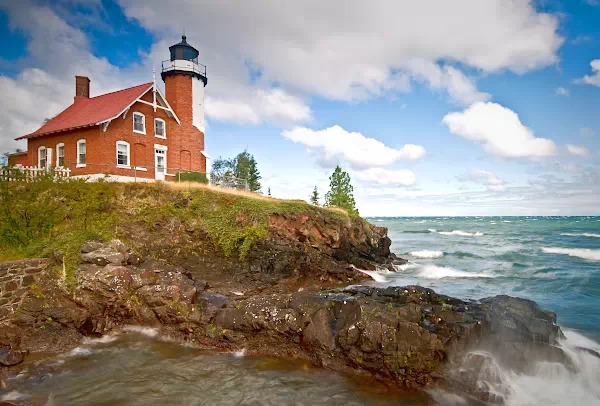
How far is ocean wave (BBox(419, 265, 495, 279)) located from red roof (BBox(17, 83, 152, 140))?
22.6m

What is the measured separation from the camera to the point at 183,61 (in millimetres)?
26062

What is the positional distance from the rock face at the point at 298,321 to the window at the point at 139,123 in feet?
43.0

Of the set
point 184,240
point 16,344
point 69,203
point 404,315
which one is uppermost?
point 69,203

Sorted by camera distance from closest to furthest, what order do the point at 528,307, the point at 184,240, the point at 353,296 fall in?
the point at 528,307, the point at 353,296, the point at 184,240

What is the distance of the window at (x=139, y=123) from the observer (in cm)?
2220

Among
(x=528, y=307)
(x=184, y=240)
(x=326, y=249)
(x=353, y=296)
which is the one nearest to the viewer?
(x=528, y=307)

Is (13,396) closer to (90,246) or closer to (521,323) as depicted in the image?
(90,246)

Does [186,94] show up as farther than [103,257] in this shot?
Yes

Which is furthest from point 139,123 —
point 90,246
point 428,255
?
→ point 428,255

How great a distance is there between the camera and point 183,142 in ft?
84.6

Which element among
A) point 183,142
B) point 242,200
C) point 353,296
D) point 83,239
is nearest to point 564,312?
point 353,296

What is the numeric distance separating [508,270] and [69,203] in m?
26.6

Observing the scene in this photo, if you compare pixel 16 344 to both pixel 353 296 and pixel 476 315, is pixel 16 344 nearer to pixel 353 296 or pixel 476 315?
pixel 353 296

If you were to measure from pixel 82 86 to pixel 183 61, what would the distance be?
877 cm
